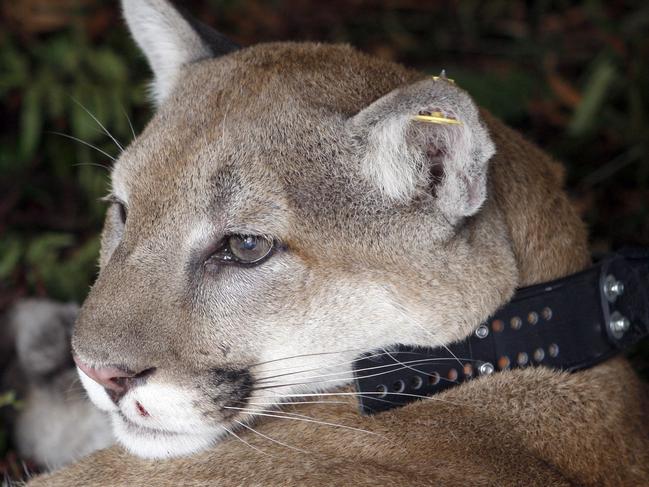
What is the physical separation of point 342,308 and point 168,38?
5.70 ft

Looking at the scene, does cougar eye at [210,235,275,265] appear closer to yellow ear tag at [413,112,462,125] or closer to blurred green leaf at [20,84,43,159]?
yellow ear tag at [413,112,462,125]

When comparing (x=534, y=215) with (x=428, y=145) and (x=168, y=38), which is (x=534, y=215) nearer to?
(x=428, y=145)

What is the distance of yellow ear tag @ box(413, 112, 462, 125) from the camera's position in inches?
122

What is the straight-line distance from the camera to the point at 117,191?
3.79 meters

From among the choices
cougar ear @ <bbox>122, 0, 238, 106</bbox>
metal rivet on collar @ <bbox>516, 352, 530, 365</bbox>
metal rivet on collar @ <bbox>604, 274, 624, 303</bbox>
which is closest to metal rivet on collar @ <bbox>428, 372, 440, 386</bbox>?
metal rivet on collar @ <bbox>516, 352, 530, 365</bbox>

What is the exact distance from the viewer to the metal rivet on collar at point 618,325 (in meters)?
3.50

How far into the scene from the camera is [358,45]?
7.47 metres

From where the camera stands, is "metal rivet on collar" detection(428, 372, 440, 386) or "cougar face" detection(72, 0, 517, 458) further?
"metal rivet on collar" detection(428, 372, 440, 386)

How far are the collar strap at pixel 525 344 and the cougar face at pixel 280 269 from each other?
76 mm

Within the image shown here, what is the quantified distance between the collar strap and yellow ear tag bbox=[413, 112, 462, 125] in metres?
0.75

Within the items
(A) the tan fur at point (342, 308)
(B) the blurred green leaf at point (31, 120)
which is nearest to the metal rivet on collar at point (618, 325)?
(A) the tan fur at point (342, 308)

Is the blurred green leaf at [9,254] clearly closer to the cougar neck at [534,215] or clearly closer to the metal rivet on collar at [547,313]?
the cougar neck at [534,215]

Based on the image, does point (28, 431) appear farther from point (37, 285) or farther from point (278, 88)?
point (278, 88)

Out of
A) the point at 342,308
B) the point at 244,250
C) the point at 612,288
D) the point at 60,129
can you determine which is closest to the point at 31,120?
the point at 60,129
